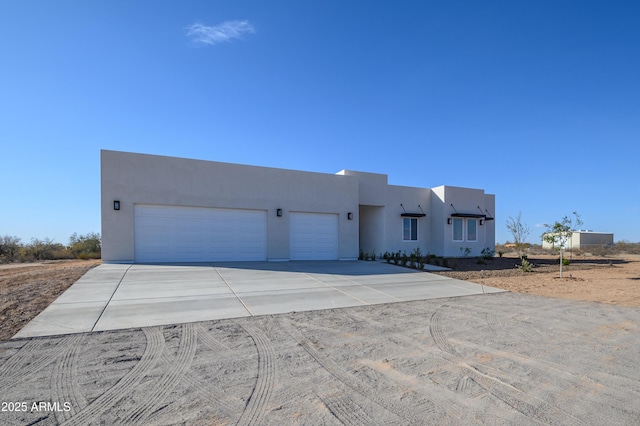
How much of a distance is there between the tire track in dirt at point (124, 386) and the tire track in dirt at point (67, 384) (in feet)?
0.33

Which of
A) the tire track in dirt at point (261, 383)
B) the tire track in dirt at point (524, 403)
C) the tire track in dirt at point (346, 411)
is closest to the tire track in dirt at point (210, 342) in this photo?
the tire track in dirt at point (261, 383)

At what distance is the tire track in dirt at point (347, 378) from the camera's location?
2930 mm

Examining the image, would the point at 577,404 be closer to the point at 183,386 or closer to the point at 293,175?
the point at 183,386

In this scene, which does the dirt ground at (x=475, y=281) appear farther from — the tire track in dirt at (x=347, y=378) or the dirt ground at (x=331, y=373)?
the tire track in dirt at (x=347, y=378)

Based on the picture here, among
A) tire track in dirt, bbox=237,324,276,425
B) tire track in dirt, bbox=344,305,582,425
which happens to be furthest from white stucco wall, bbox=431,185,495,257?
tire track in dirt, bbox=237,324,276,425

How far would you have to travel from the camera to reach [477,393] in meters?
3.30

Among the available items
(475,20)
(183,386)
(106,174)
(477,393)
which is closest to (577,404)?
(477,393)

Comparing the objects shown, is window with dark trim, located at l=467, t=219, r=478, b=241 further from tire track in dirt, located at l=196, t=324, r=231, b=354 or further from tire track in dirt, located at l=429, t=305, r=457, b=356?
tire track in dirt, located at l=196, t=324, r=231, b=354

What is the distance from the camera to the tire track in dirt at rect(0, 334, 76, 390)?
3.41 m

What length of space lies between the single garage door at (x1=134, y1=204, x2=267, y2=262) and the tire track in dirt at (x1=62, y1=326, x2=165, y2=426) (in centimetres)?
937

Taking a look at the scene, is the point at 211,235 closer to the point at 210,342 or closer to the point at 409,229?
the point at 210,342

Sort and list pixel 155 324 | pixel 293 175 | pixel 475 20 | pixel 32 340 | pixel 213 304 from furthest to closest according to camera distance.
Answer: pixel 293 175 < pixel 475 20 < pixel 213 304 < pixel 155 324 < pixel 32 340

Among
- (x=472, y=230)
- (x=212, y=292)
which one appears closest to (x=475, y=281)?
(x=212, y=292)

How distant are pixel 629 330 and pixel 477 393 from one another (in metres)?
4.29
